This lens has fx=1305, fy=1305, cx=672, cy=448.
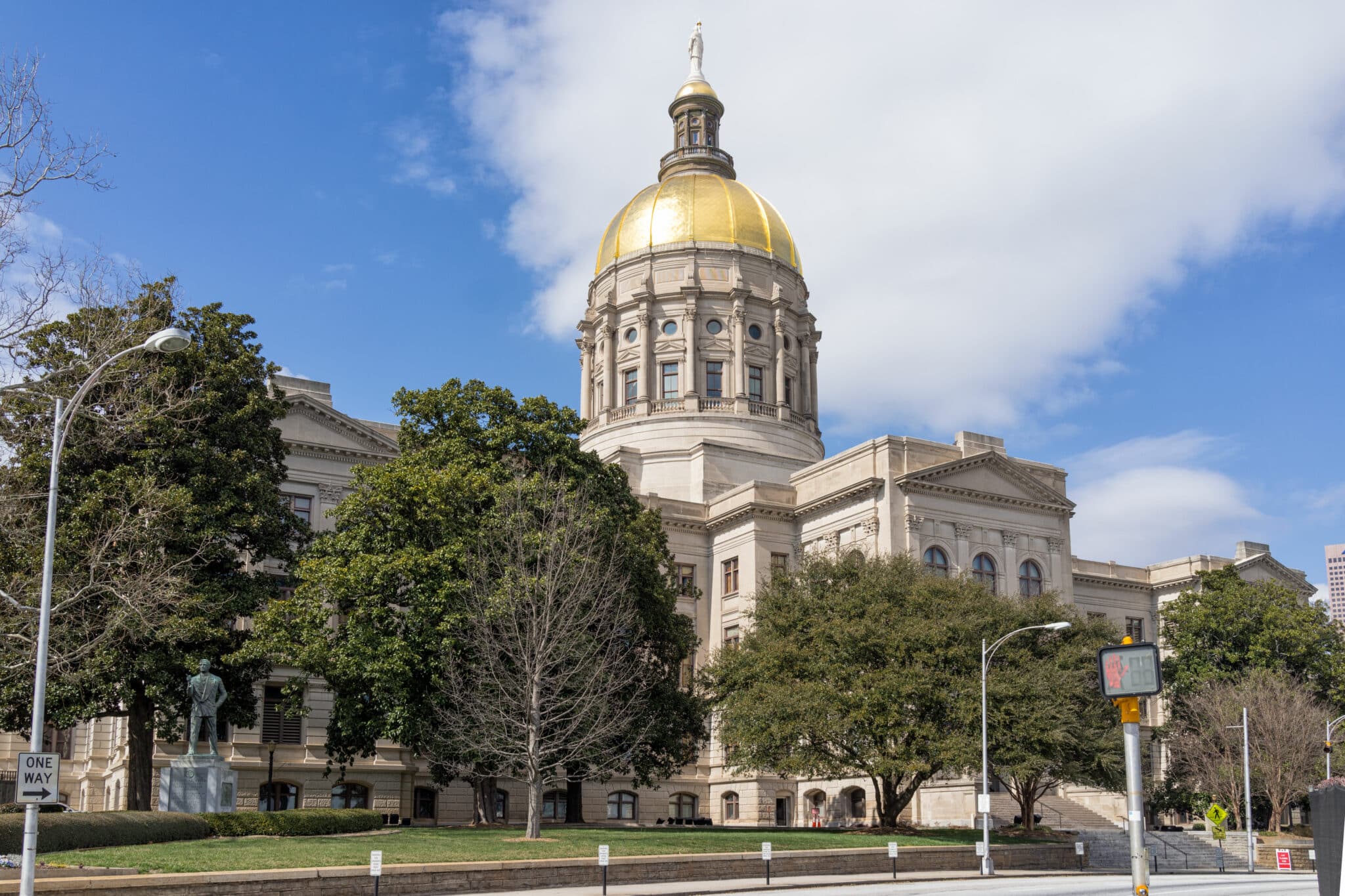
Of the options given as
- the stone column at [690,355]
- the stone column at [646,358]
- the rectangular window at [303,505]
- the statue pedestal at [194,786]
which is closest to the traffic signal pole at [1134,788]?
the statue pedestal at [194,786]

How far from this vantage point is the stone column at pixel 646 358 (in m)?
80.4

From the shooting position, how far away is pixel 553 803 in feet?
197

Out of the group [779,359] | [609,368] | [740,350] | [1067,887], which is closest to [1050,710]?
[1067,887]

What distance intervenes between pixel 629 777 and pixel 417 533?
21.6m

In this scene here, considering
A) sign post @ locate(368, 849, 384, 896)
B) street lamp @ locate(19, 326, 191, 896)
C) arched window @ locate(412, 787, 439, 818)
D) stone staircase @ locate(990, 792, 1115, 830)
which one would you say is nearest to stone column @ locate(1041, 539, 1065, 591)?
stone staircase @ locate(990, 792, 1115, 830)

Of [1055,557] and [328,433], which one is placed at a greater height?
[328,433]

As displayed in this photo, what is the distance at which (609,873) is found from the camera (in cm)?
3047

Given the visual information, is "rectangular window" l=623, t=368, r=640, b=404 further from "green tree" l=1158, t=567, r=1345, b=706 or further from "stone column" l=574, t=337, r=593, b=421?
"green tree" l=1158, t=567, r=1345, b=706

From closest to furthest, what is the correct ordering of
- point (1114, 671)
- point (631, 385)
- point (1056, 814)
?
point (1114, 671) → point (1056, 814) → point (631, 385)

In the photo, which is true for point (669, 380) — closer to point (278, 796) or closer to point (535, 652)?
point (278, 796)

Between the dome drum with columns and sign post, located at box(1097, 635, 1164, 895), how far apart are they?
6433 cm

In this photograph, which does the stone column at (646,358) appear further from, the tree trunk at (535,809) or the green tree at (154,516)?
the tree trunk at (535,809)

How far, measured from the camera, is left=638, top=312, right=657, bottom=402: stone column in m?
80.4

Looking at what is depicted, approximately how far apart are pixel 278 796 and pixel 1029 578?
120 feet
